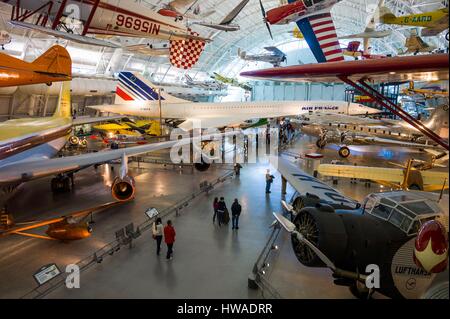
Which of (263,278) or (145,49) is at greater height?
(145,49)

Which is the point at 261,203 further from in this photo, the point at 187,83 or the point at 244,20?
the point at 244,20

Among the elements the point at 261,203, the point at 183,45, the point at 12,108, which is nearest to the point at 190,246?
the point at 261,203

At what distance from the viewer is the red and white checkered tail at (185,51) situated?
48.2ft

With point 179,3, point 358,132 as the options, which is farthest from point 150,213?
point 358,132

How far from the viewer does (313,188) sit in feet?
25.9

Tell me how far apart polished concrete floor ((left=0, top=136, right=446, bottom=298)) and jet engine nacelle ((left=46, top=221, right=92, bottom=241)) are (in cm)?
24

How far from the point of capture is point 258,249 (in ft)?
24.2

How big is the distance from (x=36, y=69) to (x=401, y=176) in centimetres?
1158

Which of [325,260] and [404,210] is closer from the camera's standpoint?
→ [325,260]

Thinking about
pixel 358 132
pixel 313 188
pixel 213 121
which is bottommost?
pixel 313 188

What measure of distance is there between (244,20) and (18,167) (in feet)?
132

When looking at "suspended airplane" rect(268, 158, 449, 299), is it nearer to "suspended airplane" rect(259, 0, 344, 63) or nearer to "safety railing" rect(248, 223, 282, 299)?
"safety railing" rect(248, 223, 282, 299)

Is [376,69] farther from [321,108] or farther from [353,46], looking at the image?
[353,46]
